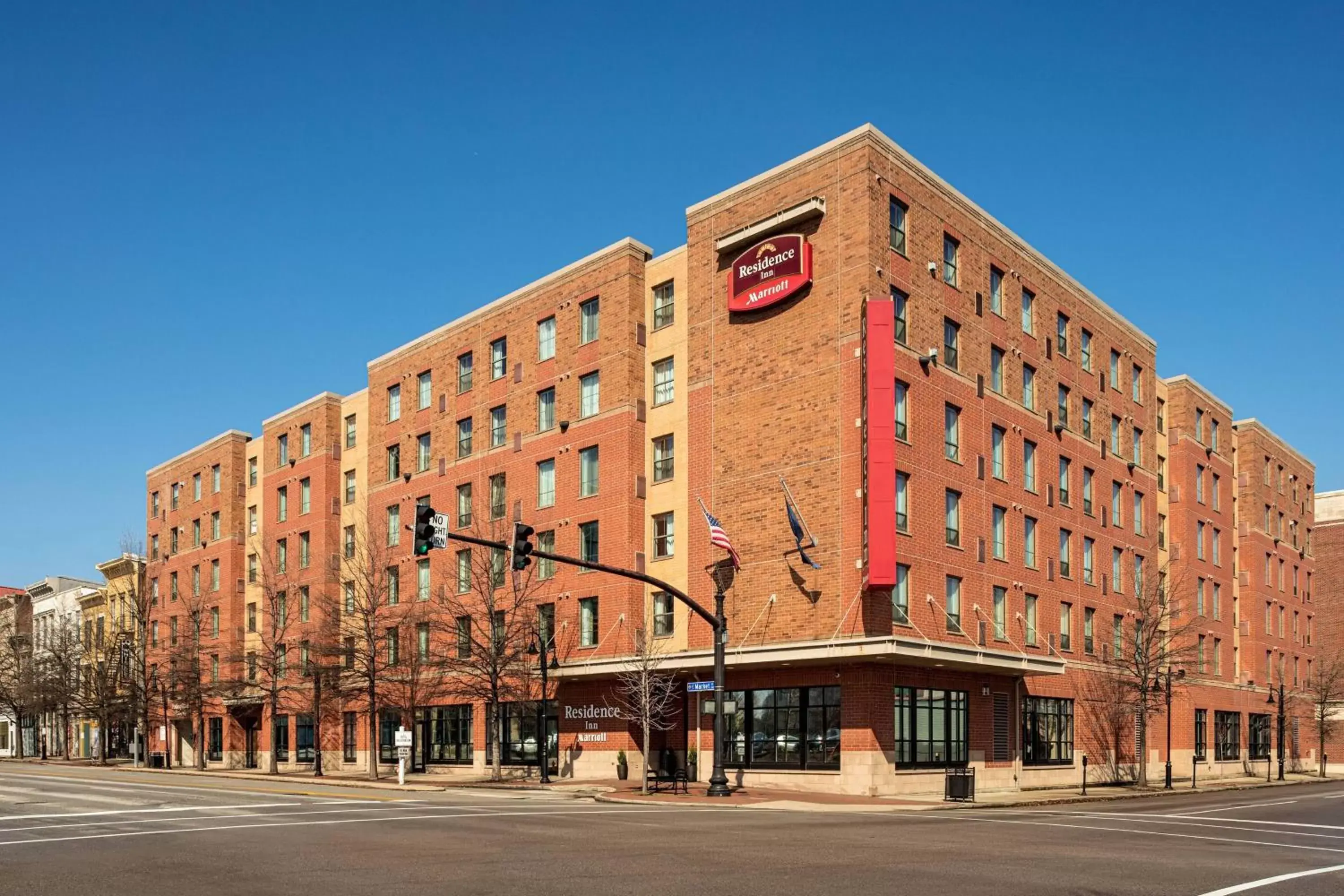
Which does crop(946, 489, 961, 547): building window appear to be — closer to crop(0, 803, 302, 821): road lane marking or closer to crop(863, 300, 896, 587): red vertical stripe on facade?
crop(863, 300, 896, 587): red vertical stripe on facade

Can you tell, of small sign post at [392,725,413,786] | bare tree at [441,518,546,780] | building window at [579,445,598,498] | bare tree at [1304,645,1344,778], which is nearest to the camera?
small sign post at [392,725,413,786]

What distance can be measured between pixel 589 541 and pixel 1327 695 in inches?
2207

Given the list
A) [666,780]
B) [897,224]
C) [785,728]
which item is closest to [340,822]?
[785,728]

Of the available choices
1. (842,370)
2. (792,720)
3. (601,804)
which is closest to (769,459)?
(842,370)

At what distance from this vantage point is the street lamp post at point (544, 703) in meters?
44.8

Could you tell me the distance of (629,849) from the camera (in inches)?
803

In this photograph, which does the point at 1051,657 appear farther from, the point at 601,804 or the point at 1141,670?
the point at 601,804

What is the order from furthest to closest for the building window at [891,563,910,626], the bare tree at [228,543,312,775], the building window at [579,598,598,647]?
the bare tree at [228,543,312,775]
the building window at [579,598,598,647]
the building window at [891,563,910,626]

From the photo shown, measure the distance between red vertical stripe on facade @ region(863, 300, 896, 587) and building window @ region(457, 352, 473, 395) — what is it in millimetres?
23732

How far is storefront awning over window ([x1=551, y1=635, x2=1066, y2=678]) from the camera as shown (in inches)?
1506

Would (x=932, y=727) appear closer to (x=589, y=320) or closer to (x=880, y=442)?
(x=880, y=442)

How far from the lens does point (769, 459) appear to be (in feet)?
141

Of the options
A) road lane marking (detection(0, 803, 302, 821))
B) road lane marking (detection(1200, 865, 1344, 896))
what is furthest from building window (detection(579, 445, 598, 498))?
road lane marking (detection(1200, 865, 1344, 896))

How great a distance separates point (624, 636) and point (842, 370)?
14059 millimetres
